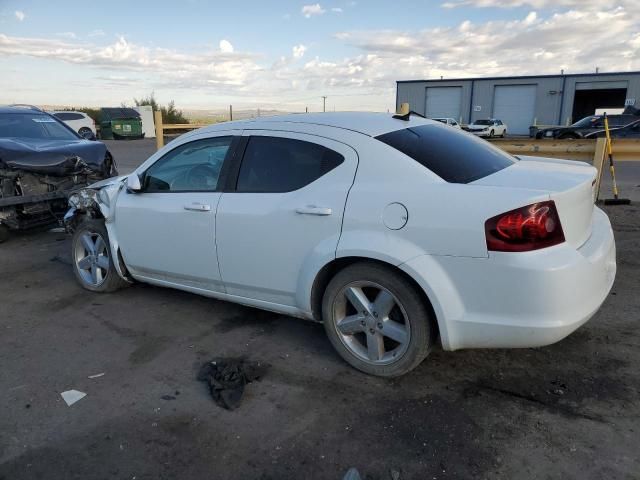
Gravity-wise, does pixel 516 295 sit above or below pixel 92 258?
above

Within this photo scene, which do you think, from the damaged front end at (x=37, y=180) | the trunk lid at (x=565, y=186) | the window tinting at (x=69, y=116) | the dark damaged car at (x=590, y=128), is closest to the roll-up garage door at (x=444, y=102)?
the dark damaged car at (x=590, y=128)

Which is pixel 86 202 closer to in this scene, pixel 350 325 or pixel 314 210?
pixel 314 210

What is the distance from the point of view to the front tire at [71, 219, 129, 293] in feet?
15.8

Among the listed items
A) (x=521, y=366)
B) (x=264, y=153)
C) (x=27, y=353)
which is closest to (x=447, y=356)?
(x=521, y=366)

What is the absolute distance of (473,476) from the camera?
2.38 meters

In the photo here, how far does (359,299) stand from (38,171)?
565 cm

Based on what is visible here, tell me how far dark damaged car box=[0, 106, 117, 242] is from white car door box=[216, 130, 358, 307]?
4.46 metres

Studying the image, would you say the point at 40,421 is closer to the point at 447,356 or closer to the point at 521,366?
the point at 447,356

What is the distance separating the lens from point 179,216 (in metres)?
3.98

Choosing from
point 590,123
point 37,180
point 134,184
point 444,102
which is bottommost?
point 37,180

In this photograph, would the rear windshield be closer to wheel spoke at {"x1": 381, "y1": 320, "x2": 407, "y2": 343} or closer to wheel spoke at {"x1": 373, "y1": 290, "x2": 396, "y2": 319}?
wheel spoke at {"x1": 373, "y1": 290, "x2": 396, "y2": 319}

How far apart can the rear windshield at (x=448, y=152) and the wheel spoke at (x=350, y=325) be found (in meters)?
1.03

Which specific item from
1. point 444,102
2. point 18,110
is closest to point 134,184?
point 18,110

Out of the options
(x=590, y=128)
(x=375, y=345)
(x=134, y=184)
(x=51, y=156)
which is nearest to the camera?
(x=375, y=345)
